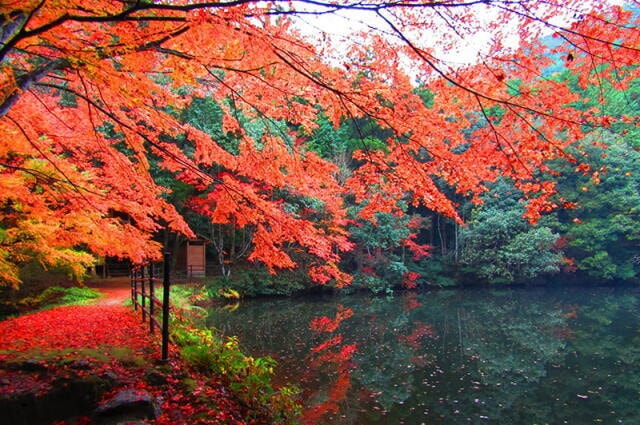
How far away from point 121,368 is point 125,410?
96 cm

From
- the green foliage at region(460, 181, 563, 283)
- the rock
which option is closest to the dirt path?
the rock

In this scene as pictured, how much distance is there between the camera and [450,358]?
8844mm

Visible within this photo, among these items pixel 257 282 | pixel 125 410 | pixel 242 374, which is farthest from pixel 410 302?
pixel 125 410

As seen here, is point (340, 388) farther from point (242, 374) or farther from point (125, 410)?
point (125, 410)

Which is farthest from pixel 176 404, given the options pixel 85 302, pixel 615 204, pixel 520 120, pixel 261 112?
pixel 615 204

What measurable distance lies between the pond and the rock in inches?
120

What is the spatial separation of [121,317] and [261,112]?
15.2 feet

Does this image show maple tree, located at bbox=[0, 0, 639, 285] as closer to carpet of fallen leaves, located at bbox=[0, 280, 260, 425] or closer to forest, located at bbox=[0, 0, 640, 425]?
forest, located at bbox=[0, 0, 640, 425]

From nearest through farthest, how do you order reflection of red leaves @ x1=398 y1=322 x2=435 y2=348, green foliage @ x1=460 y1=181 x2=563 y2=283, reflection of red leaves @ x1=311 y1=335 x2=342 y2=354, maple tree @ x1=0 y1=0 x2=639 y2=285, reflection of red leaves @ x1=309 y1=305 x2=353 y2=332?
maple tree @ x1=0 y1=0 x2=639 y2=285
reflection of red leaves @ x1=311 y1=335 x2=342 y2=354
reflection of red leaves @ x1=398 y1=322 x2=435 y2=348
reflection of red leaves @ x1=309 y1=305 x2=353 y2=332
green foliage @ x1=460 y1=181 x2=563 y2=283

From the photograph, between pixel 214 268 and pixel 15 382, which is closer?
pixel 15 382

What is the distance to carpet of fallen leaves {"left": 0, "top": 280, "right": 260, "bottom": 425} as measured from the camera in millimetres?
3309

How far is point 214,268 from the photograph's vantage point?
810 inches

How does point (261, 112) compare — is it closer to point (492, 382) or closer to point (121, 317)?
point (121, 317)

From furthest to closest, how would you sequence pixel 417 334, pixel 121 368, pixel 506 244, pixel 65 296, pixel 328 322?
pixel 506 244 < pixel 328 322 < pixel 417 334 < pixel 65 296 < pixel 121 368
